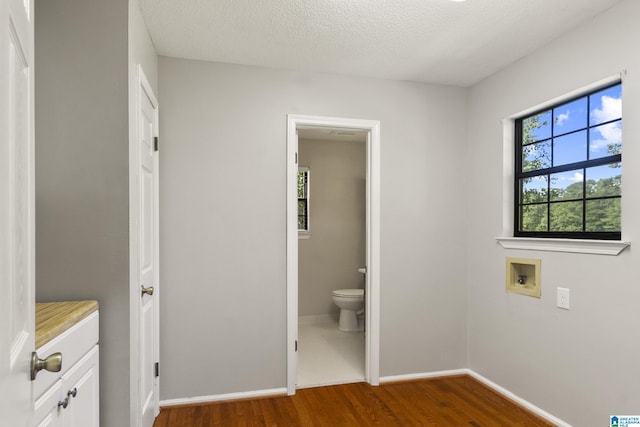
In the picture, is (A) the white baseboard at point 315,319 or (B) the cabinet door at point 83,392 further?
(A) the white baseboard at point 315,319

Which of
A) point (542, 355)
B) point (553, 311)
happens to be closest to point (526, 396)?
point (542, 355)

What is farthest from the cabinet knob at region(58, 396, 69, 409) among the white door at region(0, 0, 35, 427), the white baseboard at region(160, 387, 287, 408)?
the white baseboard at region(160, 387, 287, 408)

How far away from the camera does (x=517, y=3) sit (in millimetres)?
2094

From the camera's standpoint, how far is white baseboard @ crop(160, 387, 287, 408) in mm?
2742

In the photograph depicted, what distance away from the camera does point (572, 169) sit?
8.18 ft

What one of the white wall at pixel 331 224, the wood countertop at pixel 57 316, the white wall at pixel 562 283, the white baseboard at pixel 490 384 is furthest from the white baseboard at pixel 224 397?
the white wall at pixel 331 224

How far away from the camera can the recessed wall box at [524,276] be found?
104 inches

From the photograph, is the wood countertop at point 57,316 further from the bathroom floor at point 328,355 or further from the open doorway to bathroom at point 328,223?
the open doorway to bathroom at point 328,223

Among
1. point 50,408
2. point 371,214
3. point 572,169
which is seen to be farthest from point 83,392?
point 572,169

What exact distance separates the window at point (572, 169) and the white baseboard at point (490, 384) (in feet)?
3.77

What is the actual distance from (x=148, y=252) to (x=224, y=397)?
3.96 ft

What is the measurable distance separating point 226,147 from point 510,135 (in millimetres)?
2121

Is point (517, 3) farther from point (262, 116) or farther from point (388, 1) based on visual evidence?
point (262, 116)

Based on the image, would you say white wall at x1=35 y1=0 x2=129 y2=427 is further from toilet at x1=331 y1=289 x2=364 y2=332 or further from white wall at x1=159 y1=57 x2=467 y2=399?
toilet at x1=331 y1=289 x2=364 y2=332
